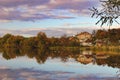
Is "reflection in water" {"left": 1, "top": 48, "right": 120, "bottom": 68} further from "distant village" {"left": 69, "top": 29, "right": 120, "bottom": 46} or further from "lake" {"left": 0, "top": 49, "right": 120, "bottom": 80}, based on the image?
"distant village" {"left": 69, "top": 29, "right": 120, "bottom": 46}

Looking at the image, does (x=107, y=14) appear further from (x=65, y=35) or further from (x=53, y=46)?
(x=65, y=35)

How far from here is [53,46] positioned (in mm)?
90250

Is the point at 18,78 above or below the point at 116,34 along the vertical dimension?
below

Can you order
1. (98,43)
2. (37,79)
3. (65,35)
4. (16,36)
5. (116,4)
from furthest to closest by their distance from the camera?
1. (65,35)
2. (16,36)
3. (98,43)
4. (37,79)
5. (116,4)

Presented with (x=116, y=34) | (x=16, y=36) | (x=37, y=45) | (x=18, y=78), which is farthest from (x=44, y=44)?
(x=116, y=34)

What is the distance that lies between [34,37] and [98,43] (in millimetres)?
18147

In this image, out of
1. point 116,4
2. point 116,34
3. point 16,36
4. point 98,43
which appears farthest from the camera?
point 16,36

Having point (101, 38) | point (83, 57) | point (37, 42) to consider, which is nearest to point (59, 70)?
point (83, 57)

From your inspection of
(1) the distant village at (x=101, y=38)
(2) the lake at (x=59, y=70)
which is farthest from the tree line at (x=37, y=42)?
(2) the lake at (x=59, y=70)

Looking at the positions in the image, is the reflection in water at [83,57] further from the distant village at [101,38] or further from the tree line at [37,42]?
the tree line at [37,42]

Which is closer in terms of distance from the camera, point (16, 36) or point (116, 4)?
point (116, 4)

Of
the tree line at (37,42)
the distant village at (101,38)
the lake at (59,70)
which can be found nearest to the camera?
the distant village at (101,38)

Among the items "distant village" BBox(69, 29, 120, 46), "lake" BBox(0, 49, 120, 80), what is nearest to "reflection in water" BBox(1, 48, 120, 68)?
"lake" BBox(0, 49, 120, 80)

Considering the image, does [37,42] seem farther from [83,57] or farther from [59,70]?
[59,70]
